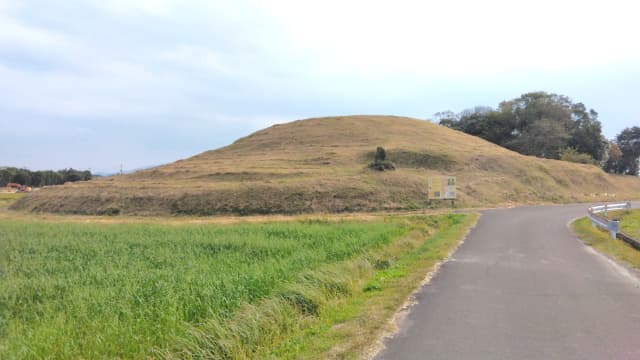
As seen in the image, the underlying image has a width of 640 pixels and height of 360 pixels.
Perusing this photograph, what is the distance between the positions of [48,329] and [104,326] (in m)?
0.77

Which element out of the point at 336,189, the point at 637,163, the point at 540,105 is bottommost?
the point at 336,189

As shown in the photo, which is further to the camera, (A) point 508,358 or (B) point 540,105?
(B) point 540,105

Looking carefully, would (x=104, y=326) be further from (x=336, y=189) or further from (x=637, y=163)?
(x=637, y=163)

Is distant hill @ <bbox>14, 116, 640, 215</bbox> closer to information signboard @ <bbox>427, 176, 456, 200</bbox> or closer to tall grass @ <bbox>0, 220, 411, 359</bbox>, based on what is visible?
information signboard @ <bbox>427, 176, 456, 200</bbox>

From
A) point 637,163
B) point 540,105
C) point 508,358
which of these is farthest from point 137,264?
point 637,163

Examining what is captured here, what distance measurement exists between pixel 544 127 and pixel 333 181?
52.9 m

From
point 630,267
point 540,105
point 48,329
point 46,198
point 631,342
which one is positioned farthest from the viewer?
point 540,105

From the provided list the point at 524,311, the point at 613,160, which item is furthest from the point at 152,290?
the point at 613,160

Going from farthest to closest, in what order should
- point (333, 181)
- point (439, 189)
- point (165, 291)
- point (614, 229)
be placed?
point (333, 181) → point (439, 189) → point (614, 229) → point (165, 291)

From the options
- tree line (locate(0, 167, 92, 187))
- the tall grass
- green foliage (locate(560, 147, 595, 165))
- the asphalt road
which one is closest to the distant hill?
green foliage (locate(560, 147, 595, 165))

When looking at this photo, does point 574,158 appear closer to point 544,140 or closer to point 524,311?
point 544,140

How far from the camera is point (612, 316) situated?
7.03 metres

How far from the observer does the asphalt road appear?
5.61 metres

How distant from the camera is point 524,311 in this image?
734 centimetres
